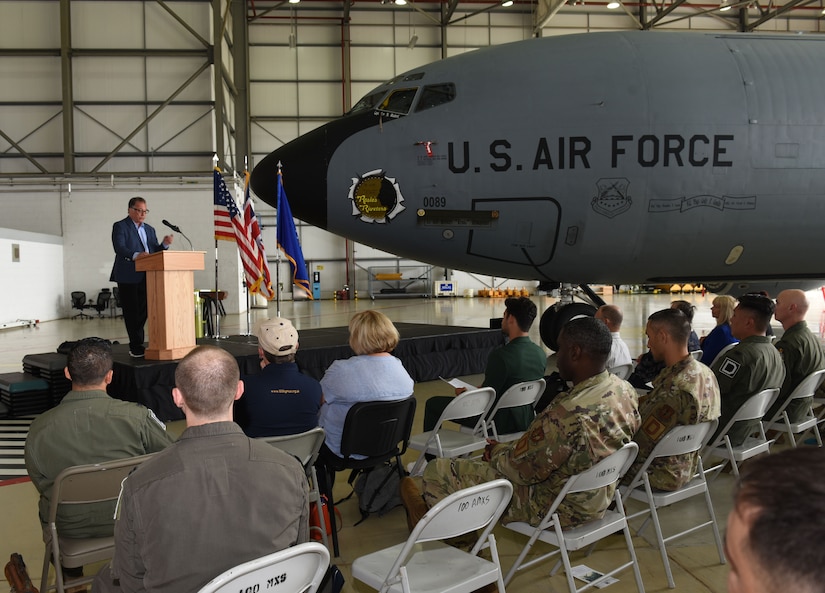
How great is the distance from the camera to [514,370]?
17.2 ft

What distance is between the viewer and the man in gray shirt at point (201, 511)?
6.87 feet

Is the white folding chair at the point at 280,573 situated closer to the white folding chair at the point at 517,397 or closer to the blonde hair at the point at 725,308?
the white folding chair at the point at 517,397

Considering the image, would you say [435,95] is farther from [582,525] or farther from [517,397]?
[582,525]

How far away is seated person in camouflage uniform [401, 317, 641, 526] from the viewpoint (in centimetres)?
324

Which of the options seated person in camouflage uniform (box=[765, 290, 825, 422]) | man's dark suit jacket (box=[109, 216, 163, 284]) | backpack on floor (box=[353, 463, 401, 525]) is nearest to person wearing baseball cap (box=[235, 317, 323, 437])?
backpack on floor (box=[353, 463, 401, 525])

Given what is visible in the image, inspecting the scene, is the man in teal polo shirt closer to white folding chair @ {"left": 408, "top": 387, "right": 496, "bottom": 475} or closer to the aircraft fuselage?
white folding chair @ {"left": 408, "top": 387, "right": 496, "bottom": 475}

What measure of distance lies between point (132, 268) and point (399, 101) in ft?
11.9

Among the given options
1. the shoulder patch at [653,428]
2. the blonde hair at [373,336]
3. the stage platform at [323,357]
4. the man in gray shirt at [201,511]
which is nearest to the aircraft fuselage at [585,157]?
the stage platform at [323,357]

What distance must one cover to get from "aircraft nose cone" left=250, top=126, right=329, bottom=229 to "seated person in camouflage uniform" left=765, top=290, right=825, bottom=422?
4.38m

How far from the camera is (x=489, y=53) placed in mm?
7375

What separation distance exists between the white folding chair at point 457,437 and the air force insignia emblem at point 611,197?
3.01m

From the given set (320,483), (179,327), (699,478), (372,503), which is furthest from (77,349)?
(179,327)

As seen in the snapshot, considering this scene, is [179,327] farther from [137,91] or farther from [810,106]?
[137,91]

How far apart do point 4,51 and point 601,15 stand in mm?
22870
